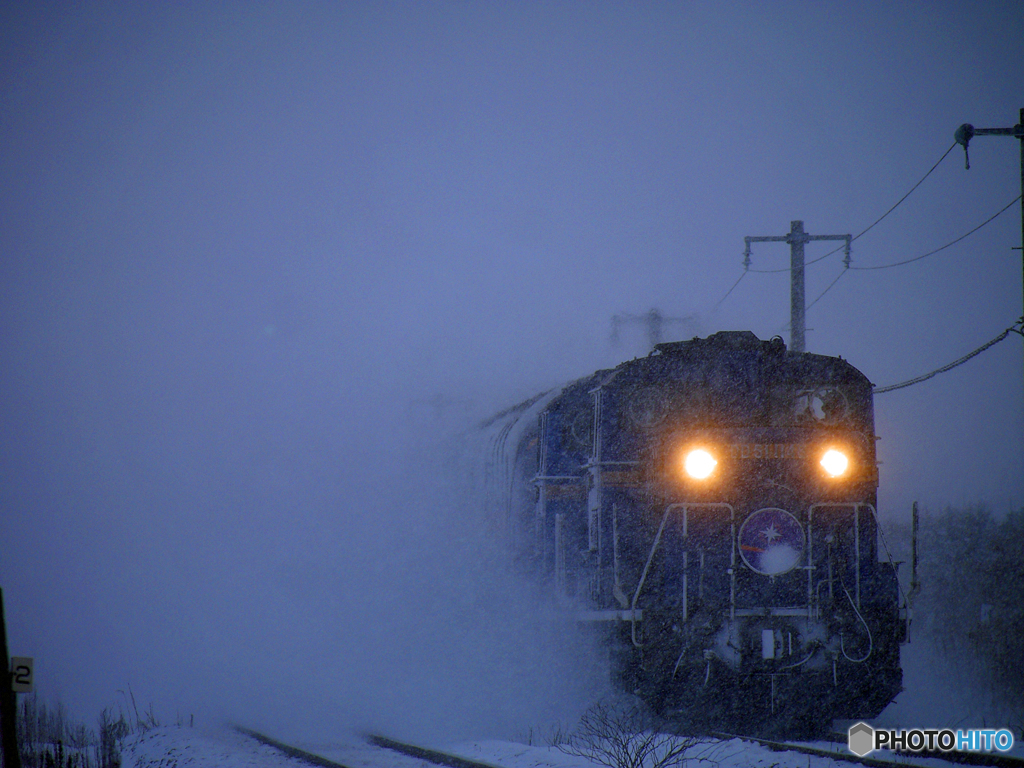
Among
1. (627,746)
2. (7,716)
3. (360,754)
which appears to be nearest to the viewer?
(7,716)

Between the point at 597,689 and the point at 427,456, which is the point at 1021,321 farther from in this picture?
the point at 427,456

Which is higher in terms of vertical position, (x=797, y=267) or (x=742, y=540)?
(x=797, y=267)

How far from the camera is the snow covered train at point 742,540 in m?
8.12

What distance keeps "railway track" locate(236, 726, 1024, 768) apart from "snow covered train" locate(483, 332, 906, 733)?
0.62m

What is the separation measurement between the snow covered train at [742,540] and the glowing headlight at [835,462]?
0.02 meters

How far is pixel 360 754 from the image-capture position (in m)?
8.40

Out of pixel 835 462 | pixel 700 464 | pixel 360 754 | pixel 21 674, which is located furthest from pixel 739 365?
pixel 21 674

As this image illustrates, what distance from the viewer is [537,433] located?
33.6 feet

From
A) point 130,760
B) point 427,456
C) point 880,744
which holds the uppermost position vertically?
point 427,456

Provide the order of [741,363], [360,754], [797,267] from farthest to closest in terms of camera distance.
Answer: [797,267] → [741,363] → [360,754]

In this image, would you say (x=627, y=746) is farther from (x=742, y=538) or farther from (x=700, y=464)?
(x=700, y=464)

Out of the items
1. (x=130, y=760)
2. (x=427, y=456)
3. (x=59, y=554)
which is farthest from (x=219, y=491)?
(x=130, y=760)

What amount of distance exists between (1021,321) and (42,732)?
16.1 m

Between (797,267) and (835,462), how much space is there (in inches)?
338
